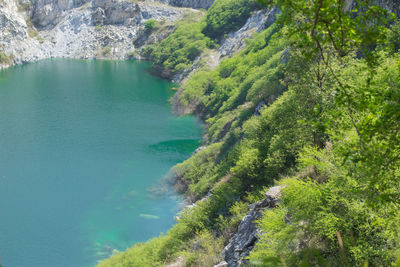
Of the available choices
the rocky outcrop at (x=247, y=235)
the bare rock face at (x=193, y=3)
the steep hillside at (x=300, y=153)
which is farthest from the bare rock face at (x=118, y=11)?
the rocky outcrop at (x=247, y=235)

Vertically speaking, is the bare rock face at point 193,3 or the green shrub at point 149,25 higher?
the bare rock face at point 193,3

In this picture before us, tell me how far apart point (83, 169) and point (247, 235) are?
26948 millimetres

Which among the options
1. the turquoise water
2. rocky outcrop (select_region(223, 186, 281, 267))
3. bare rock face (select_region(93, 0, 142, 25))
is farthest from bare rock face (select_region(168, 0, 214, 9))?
rocky outcrop (select_region(223, 186, 281, 267))

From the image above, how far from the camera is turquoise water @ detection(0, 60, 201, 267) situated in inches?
1132

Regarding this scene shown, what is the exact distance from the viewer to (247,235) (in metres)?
16.2

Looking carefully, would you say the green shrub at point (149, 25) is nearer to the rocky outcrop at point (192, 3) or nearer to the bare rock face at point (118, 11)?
the bare rock face at point (118, 11)

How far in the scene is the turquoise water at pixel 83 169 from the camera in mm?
28750

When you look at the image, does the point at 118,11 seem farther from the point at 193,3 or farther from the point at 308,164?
the point at 308,164

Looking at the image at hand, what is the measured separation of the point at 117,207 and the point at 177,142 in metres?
15.0

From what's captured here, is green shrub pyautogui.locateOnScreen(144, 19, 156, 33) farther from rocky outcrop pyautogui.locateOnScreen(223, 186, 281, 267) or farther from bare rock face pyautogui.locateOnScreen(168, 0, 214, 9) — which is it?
rocky outcrop pyautogui.locateOnScreen(223, 186, 281, 267)

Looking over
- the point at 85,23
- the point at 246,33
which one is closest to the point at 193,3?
the point at 85,23

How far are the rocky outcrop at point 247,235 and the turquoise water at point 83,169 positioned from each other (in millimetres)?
14401

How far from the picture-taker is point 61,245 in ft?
92.4

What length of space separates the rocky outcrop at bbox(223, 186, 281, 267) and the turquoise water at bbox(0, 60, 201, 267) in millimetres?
14401
